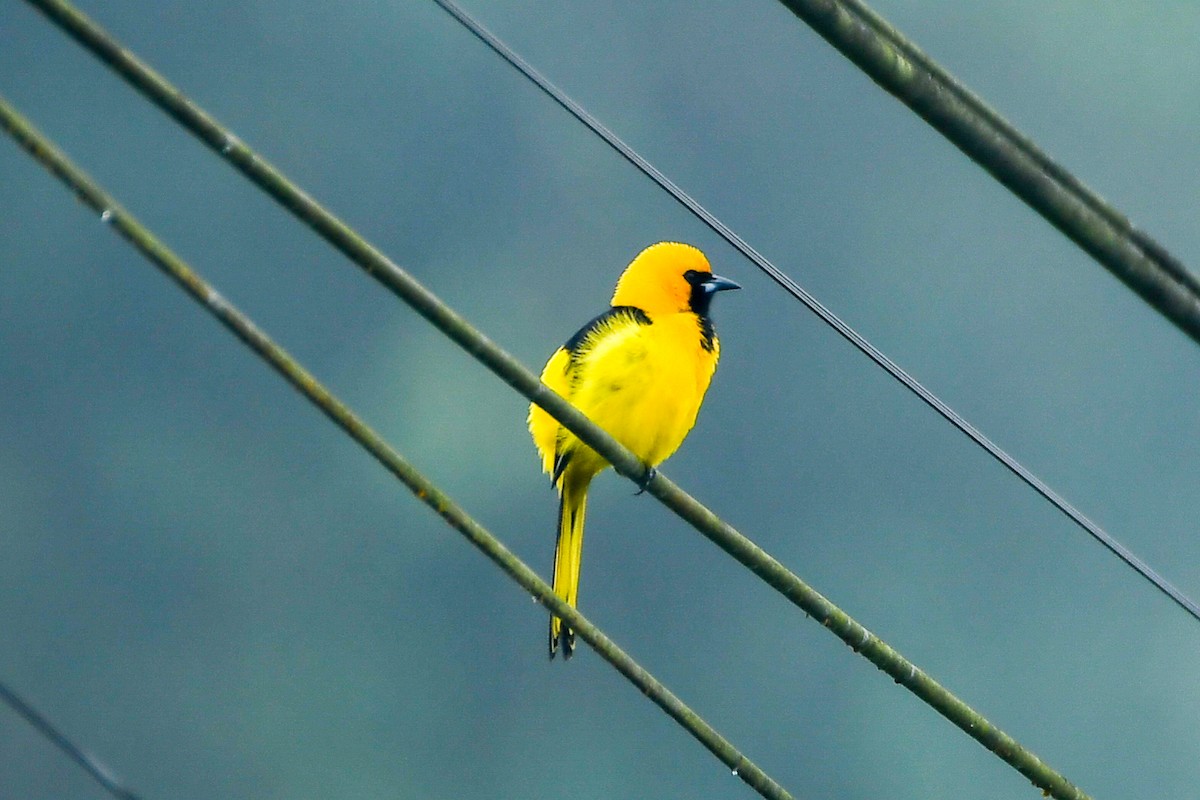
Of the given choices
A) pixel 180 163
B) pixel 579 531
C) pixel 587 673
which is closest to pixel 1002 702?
pixel 587 673

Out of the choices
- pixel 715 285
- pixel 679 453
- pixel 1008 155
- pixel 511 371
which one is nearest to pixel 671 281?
pixel 715 285

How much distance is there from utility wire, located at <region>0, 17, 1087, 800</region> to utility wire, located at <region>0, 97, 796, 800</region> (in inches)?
3.3

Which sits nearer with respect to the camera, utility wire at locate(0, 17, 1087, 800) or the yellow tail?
utility wire at locate(0, 17, 1087, 800)

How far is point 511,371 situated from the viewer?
91.1 inches

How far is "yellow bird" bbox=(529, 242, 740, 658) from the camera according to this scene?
13.3 ft

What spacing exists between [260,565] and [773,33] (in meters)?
12.0

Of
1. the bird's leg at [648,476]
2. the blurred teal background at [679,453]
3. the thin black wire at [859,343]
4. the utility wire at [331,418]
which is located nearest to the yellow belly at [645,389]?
the bird's leg at [648,476]

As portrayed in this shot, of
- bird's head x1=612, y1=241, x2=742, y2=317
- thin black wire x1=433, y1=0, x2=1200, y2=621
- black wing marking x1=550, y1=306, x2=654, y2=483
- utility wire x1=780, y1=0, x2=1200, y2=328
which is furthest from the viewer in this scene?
bird's head x1=612, y1=241, x2=742, y2=317

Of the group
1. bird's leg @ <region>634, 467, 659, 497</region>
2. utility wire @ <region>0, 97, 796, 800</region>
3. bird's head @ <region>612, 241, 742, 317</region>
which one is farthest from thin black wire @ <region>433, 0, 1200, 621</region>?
bird's head @ <region>612, 241, 742, 317</region>

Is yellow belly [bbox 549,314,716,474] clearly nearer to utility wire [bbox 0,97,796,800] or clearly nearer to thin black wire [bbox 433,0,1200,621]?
thin black wire [bbox 433,0,1200,621]

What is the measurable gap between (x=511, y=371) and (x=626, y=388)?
1.76m

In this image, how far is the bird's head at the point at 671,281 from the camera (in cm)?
451

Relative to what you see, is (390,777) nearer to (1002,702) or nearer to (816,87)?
(1002,702)

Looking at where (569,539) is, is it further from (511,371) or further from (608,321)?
(511,371)
